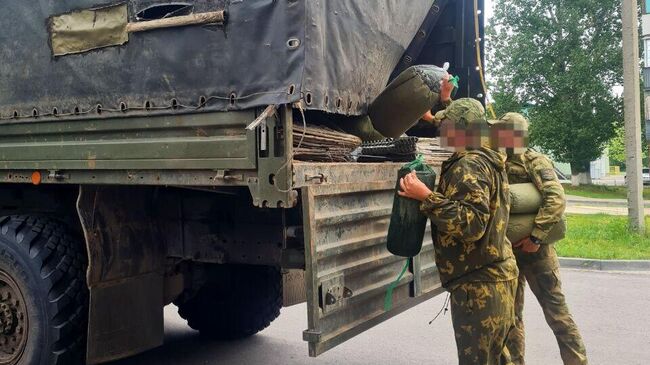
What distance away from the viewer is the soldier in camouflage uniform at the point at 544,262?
4.06 meters

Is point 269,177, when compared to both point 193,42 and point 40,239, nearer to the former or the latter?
point 193,42

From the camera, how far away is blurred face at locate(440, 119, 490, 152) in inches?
126

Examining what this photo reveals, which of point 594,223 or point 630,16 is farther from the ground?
point 630,16

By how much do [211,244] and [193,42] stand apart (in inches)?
54.4

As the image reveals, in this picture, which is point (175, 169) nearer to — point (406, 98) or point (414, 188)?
point (414, 188)

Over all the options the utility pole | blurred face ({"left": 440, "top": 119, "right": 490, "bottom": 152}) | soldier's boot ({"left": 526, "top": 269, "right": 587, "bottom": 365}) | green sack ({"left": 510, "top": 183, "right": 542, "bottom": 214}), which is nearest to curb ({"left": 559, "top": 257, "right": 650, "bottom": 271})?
the utility pole

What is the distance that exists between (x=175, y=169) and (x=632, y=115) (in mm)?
9307

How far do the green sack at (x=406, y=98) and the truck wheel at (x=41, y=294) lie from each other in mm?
1979

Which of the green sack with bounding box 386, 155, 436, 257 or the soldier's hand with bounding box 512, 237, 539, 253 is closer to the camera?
the green sack with bounding box 386, 155, 436, 257

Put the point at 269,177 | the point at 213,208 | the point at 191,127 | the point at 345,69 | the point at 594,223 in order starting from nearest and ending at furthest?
the point at 269,177 < the point at 191,127 < the point at 345,69 < the point at 213,208 < the point at 594,223

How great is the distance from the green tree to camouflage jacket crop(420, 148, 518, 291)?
27.5 m

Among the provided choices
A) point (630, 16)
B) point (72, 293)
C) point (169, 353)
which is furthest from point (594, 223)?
point (72, 293)

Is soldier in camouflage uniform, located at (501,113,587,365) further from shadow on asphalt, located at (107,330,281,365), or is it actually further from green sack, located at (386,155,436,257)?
shadow on asphalt, located at (107,330,281,365)

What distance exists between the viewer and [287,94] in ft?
9.73
